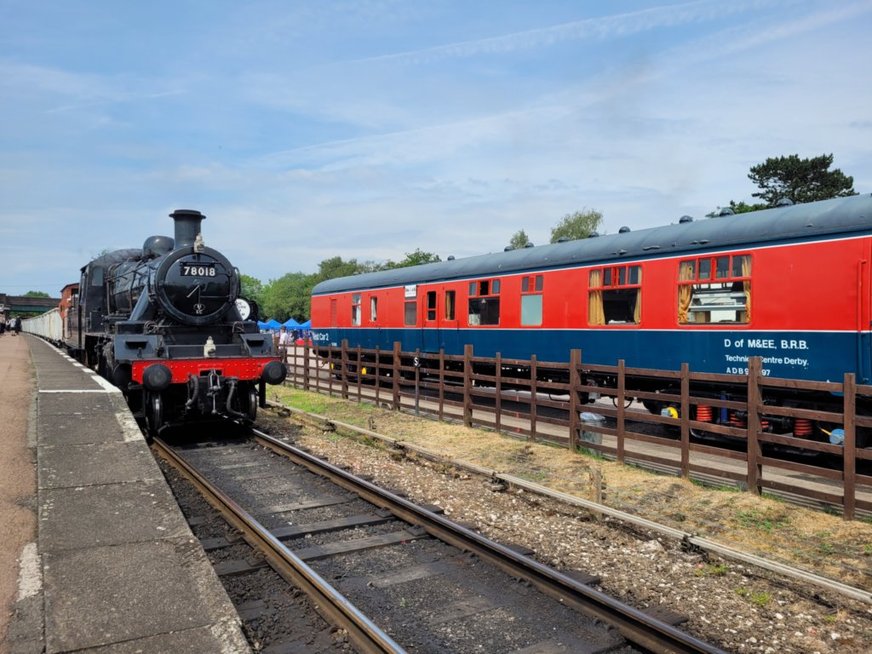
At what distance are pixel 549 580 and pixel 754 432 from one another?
3519mm

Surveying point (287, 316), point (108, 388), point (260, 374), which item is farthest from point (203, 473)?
point (287, 316)

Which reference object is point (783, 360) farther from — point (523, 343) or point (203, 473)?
point (203, 473)

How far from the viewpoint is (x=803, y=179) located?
46.9 m

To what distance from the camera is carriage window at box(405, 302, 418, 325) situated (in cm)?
1802

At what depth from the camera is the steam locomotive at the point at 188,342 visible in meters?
10.4

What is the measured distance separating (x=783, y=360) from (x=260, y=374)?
25.7ft

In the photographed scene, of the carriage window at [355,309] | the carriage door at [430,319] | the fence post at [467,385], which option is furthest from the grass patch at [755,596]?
the carriage window at [355,309]

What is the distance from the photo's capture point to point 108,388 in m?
11.5

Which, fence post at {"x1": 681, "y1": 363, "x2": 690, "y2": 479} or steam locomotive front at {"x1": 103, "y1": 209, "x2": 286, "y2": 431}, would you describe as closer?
fence post at {"x1": 681, "y1": 363, "x2": 690, "y2": 479}

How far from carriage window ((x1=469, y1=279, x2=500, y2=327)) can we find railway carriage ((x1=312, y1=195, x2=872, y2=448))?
3 cm

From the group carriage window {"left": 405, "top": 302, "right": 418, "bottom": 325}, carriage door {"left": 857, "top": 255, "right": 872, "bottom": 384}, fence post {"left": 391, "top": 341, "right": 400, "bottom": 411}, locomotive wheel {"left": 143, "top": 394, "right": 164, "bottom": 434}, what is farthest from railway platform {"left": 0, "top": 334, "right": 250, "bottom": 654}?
carriage window {"left": 405, "top": 302, "right": 418, "bottom": 325}

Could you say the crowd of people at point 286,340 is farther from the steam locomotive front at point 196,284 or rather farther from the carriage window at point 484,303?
the steam locomotive front at point 196,284

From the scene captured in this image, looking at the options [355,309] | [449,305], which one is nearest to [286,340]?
[355,309]

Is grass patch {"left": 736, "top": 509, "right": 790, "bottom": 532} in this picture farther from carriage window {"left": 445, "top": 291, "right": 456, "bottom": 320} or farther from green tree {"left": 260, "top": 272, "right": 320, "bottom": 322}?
green tree {"left": 260, "top": 272, "right": 320, "bottom": 322}
